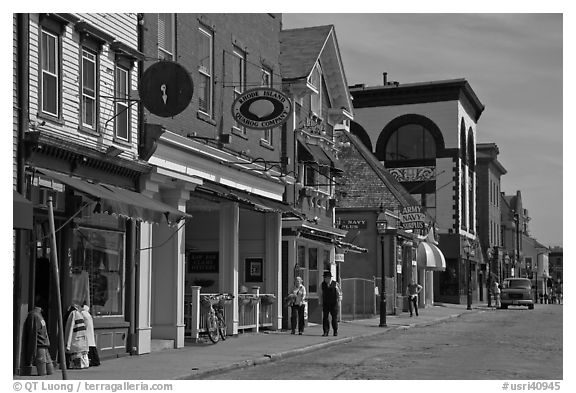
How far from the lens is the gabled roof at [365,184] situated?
5156cm

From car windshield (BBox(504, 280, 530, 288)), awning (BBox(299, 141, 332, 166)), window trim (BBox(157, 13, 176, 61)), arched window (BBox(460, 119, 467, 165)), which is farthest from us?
arched window (BBox(460, 119, 467, 165))

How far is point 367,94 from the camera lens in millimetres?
67375

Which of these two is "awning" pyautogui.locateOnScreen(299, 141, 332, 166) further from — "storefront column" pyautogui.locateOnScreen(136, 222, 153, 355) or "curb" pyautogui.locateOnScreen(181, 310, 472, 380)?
"storefront column" pyautogui.locateOnScreen(136, 222, 153, 355)

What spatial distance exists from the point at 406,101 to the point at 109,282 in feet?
162

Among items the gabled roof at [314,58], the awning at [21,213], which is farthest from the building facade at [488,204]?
the awning at [21,213]

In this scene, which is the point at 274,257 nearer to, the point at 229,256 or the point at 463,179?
the point at 229,256

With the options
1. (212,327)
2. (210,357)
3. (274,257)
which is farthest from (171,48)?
(274,257)

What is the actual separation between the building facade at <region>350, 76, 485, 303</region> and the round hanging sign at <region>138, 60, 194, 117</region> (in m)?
44.9

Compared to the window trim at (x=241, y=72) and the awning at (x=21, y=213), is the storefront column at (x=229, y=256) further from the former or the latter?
the awning at (x=21, y=213)

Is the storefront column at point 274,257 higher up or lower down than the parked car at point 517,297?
higher up

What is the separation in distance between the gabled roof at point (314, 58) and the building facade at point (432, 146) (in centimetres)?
2763

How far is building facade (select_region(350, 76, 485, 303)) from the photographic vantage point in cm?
6494

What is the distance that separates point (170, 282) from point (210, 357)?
3.13 metres

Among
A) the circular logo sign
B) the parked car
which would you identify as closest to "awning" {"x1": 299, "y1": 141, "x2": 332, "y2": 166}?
the circular logo sign
